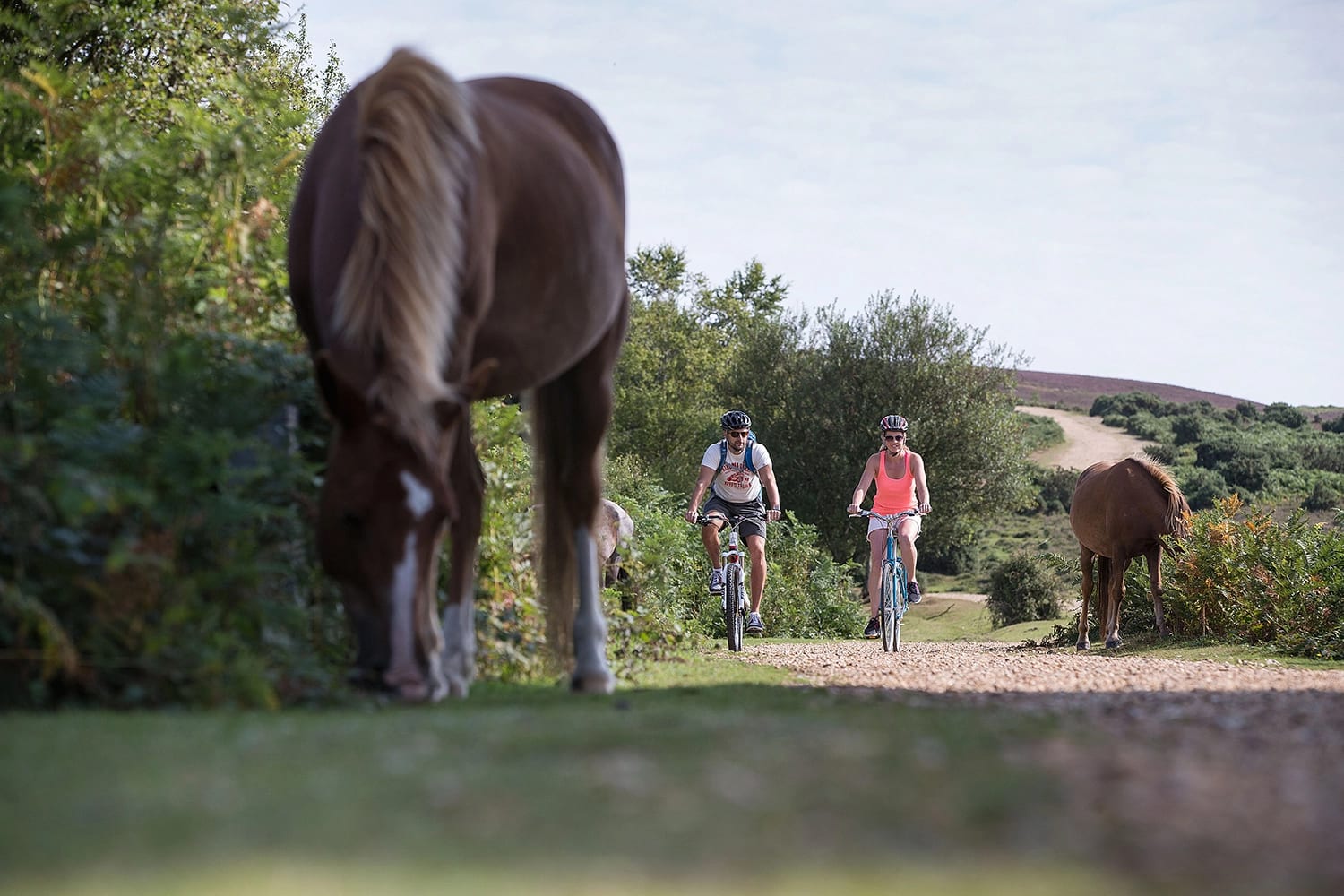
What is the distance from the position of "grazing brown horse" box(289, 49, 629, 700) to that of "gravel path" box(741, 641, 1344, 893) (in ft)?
5.89

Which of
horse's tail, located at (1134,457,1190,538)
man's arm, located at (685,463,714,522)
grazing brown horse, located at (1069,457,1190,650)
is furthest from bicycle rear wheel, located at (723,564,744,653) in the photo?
horse's tail, located at (1134,457,1190,538)

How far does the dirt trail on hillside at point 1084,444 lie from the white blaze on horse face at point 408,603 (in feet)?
130

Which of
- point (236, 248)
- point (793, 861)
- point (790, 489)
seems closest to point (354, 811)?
point (793, 861)

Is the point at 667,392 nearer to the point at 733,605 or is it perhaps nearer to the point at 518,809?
the point at 733,605

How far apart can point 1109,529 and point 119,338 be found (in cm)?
1106

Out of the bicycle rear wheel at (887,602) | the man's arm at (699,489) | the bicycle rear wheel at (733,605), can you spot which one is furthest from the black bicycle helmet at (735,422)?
the bicycle rear wheel at (887,602)

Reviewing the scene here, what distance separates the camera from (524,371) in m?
5.24

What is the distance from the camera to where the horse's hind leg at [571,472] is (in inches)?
234

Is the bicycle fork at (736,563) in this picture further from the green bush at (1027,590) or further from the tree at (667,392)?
the tree at (667,392)

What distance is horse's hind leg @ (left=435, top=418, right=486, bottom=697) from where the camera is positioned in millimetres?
4996

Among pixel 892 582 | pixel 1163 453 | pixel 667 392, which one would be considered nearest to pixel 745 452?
pixel 892 582

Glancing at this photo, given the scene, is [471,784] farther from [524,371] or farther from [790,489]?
[790,489]

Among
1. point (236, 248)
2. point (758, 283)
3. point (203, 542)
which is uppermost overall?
point (758, 283)

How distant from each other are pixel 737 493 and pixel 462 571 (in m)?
7.11
